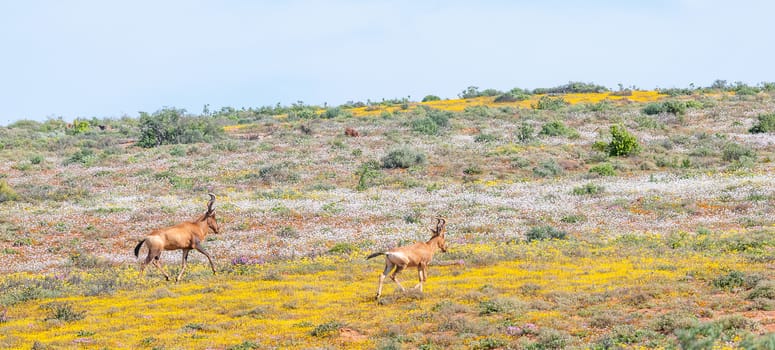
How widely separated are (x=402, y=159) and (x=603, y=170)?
11.2 metres

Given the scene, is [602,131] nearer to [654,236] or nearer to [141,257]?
[654,236]

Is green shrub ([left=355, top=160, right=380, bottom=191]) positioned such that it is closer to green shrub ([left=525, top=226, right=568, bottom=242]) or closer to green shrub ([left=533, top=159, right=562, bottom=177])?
green shrub ([left=533, top=159, right=562, bottom=177])

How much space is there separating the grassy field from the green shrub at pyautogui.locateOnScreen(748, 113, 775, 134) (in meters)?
0.14

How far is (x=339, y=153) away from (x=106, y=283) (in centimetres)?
3063

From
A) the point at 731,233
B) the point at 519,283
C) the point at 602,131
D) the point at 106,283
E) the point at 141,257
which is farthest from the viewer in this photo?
the point at 602,131

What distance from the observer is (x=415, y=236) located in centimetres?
2628

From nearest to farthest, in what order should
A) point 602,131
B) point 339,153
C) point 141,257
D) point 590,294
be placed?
point 590,294, point 141,257, point 339,153, point 602,131

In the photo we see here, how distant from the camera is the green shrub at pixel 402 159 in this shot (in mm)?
45781

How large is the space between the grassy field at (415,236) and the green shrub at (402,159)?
0.46 feet

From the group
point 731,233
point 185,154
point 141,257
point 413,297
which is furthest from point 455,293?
point 185,154

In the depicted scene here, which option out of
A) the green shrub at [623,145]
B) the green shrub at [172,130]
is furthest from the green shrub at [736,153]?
the green shrub at [172,130]

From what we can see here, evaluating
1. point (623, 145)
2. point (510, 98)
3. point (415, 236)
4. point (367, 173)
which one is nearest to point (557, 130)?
point (623, 145)

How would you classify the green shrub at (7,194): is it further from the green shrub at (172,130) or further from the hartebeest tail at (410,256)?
the hartebeest tail at (410,256)

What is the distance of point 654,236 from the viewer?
24.6 m
